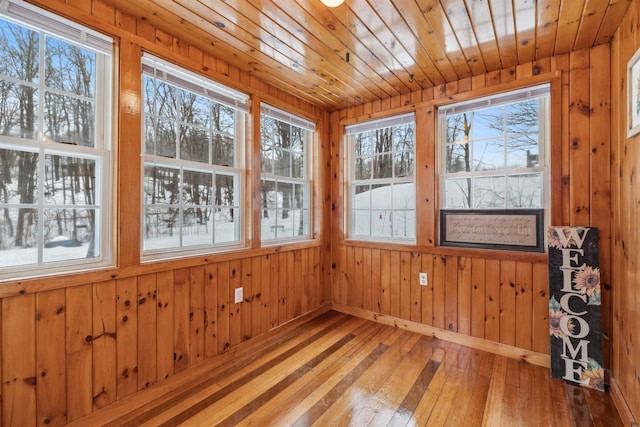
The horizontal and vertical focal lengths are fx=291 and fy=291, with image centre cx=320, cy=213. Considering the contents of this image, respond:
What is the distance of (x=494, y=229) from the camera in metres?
2.52

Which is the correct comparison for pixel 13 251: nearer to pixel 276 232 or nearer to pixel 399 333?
pixel 276 232

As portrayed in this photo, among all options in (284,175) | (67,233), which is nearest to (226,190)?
(284,175)

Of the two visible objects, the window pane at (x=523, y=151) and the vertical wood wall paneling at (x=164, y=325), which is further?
the window pane at (x=523, y=151)

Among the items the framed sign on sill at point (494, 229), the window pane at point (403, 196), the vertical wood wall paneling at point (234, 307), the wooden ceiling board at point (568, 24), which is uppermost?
the wooden ceiling board at point (568, 24)

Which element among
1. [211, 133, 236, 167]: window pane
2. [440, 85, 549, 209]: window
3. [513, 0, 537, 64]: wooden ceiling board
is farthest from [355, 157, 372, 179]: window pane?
[513, 0, 537, 64]: wooden ceiling board

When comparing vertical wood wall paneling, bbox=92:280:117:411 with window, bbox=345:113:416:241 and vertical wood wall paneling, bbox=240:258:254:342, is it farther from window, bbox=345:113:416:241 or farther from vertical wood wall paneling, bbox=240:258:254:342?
window, bbox=345:113:416:241

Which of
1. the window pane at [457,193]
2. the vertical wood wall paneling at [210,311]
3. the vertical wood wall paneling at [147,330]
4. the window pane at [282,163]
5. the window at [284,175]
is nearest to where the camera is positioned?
the vertical wood wall paneling at [147,330]

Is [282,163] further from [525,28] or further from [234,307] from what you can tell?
[525,28]

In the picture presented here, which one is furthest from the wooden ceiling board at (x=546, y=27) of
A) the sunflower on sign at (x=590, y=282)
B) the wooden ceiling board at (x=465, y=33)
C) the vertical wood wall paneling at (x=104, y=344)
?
the vertical wood wall paneling at (x=104, y=344)

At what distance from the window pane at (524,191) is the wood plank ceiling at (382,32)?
93 centimetres

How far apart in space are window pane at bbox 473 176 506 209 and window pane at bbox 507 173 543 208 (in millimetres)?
58

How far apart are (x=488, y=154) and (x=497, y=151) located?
7cm

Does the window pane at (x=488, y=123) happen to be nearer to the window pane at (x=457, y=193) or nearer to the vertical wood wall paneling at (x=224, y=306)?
the window pane at (x=457, y=193)

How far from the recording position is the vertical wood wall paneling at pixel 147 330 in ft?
6.02
